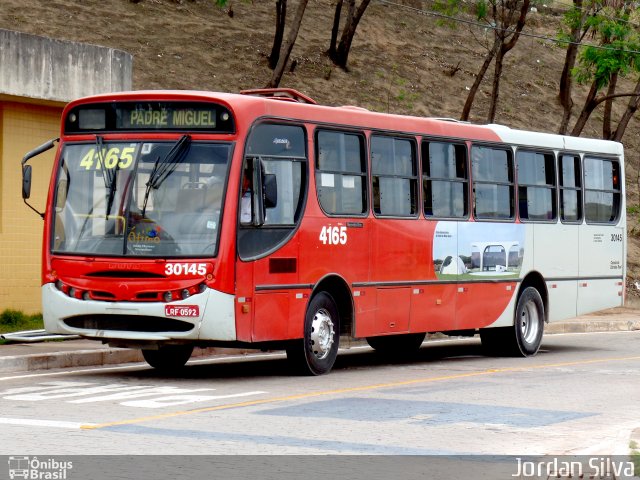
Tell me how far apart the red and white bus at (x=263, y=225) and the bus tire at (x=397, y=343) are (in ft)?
2.33

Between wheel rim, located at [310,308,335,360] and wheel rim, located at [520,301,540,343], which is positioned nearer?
wheel rim, located at [310,308,335,360]

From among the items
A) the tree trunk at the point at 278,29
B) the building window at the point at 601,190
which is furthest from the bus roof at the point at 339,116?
the tree trunk at the point at 278,29

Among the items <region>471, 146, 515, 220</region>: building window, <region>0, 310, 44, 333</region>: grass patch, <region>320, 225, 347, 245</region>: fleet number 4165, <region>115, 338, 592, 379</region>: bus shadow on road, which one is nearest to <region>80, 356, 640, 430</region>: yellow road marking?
<region>115, 338, 592, 379</region>: bus shadow on road

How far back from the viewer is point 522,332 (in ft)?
66.6

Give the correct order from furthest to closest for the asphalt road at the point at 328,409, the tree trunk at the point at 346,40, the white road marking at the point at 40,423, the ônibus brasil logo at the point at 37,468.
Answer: the tree trunk at the point at 346,40 → the white road marking at the point at 40,423 → the asphalt road at the point at 328,409 → the ônibus brasil logo at the point at 37,468

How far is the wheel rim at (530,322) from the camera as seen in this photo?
2039cm

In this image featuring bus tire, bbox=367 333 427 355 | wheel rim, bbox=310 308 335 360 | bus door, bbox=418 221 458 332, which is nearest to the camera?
wheel rim, bbox=310 308 335 360

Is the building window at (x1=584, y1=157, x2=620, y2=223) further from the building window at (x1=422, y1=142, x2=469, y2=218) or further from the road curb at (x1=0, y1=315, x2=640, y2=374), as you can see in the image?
the road curb at (x1=0, y1=315, x2=640, y2=374)

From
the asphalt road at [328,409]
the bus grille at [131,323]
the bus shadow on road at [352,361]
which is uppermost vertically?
the bus grille at [131,323]

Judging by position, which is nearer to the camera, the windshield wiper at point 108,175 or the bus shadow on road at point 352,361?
the windshield wiper at point 108,175

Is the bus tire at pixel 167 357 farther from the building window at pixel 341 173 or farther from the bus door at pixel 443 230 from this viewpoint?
the bus door at pixel 443 230

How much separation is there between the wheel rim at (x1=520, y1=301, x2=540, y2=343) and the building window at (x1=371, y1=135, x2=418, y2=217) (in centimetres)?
353

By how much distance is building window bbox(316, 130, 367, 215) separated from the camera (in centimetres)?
1612

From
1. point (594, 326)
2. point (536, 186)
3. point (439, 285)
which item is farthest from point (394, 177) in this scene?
point (594, 326)
